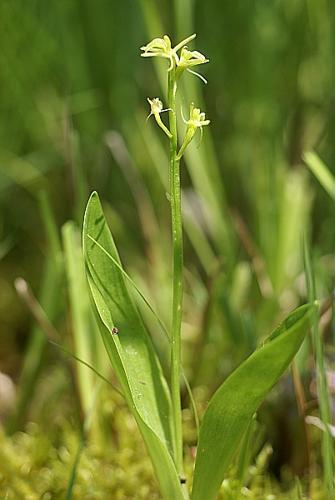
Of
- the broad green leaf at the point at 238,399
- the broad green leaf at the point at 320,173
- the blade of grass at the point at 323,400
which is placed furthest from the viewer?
the broad green leaf at the point at 320,173

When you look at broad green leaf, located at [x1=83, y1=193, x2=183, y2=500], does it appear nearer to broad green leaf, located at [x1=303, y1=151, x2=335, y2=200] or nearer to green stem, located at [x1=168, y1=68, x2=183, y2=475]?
green stem, located at [x1=168, y1=68, x2=183, y2=475]

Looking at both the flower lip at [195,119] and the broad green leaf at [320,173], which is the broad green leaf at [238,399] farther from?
the broad green leaf at [320,173]

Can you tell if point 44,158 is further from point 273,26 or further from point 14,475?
point 14,475

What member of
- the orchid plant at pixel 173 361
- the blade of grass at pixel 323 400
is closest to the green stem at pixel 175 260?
the orchid plant at pixel 173 361

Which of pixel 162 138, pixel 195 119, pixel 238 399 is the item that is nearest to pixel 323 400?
pixel 238 399

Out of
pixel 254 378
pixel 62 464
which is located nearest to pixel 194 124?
pixel 254 378

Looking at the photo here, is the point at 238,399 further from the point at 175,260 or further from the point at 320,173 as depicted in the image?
the point at 320,173
